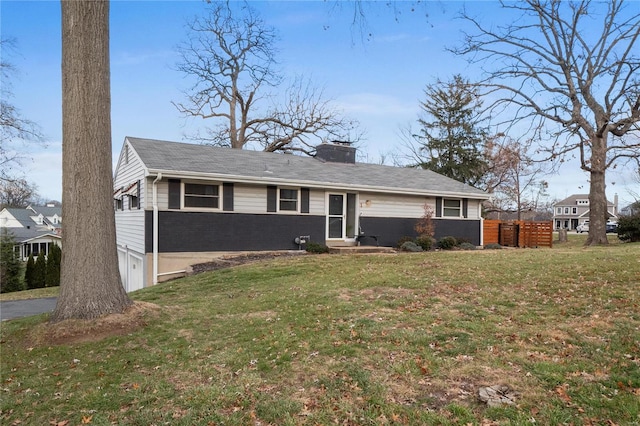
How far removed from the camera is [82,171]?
5.48 meters

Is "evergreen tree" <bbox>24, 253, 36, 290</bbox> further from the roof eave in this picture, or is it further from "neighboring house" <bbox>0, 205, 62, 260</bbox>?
the roof eave

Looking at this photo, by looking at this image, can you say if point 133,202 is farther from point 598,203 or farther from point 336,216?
point 598,203

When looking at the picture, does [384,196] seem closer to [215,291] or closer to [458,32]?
[458,32]

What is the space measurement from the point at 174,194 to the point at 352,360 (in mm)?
9972

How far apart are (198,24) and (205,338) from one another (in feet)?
92.0

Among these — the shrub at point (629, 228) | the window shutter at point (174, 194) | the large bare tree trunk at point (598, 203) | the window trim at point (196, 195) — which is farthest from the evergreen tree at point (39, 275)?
the shrub at point (629, 228)

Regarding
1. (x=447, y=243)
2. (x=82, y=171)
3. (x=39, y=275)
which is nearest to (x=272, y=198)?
(x=447, y=243)

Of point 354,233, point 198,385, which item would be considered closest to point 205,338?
point 198,385

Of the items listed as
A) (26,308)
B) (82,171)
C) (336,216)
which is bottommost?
(26,308)

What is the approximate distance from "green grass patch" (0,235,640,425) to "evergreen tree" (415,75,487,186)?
2828cm

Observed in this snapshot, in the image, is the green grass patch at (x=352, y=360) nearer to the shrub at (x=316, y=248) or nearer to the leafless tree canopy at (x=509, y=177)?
the shrub at (x=316, y=248)

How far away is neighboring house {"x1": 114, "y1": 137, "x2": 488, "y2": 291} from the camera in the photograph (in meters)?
12.4

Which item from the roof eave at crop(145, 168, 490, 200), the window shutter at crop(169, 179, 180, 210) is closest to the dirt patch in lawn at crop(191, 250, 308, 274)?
the window shutter at crop(169, 179, 180, 210)

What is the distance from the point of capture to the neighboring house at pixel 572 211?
253 ft
